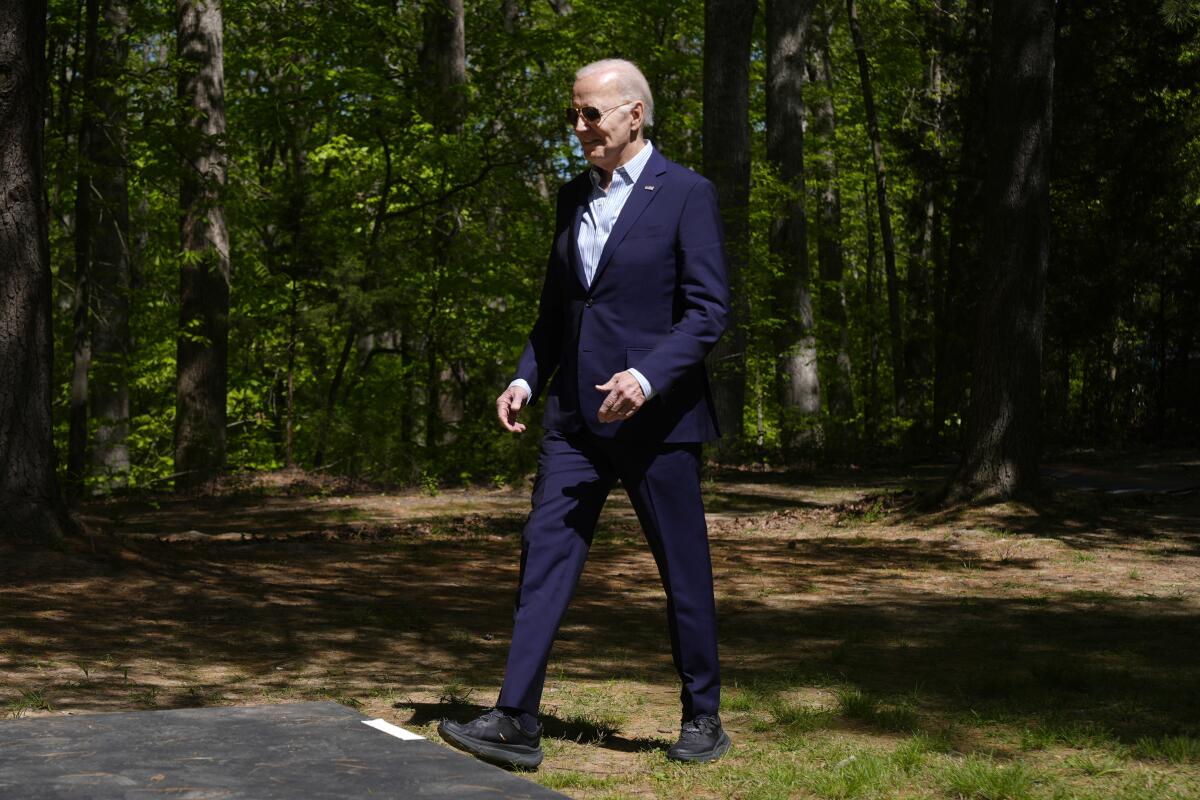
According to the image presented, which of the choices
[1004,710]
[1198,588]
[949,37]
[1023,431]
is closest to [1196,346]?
[949,37]

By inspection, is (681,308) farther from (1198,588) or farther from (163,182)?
(163,182)

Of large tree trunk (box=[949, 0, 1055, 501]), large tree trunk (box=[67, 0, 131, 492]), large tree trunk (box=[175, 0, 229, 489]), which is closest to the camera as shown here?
large tree trunk (box=[949, 0, 1055, 501])

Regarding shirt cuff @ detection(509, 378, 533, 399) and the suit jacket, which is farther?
shirt cuff @ detection(509, 378, 533, 399)

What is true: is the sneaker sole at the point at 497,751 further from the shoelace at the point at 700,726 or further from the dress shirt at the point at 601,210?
the dress shirt at the point at 601,210

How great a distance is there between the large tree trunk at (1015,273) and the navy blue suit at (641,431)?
8499 mm

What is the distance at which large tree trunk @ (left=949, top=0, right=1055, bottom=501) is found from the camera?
12.5 m

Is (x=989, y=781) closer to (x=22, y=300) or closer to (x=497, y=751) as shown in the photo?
(x=497, y=751)

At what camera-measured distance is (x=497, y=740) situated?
4430 mm

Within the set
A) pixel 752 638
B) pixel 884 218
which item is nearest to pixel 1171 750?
pixel 752 638

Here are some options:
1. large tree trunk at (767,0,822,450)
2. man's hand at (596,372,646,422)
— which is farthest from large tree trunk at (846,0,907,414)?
man's hand at (596,372,646,422)

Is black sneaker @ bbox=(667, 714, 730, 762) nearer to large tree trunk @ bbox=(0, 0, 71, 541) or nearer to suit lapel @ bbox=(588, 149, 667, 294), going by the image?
suit lapel @ bbox=(588, 149, 667, 294)

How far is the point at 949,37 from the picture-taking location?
20.8 m

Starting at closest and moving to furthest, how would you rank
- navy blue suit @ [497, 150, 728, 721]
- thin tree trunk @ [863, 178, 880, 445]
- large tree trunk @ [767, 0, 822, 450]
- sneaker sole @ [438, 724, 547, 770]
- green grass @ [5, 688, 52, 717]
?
sneaker sole @ [438, 724, 547, 770], navy blue suit @ [497, 150, 728, 721], green grass @ [5, 688, 52, 717], large tree trunk @ [767, 0, 822, 450], thin tree trunk @ [863, 178, 880, 445]

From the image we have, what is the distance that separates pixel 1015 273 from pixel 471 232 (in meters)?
9.63
